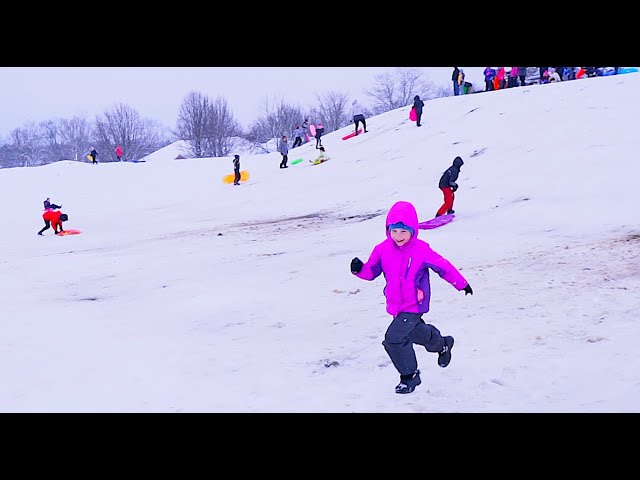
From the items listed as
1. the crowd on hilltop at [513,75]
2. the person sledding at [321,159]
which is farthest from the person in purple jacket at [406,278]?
the crowd on hilltop at [513,75]

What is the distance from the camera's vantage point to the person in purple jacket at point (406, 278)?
12.1 feet

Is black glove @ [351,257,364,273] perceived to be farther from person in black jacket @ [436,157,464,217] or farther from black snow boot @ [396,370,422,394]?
person in black jacket @ [436,157,464,217]

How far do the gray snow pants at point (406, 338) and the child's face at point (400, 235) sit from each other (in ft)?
1.78

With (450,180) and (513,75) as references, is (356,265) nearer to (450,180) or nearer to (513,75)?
(450,180)

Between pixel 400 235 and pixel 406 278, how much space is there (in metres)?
0.32

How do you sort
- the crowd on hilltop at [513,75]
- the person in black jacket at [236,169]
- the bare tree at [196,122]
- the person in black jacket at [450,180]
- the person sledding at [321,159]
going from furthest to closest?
the bare tree at [196,122]
the crowd on hilltop at [513,75]
the person in black jacket at [236,169]
the person sledding at [321,159]
the person in black jacket at [450,180]

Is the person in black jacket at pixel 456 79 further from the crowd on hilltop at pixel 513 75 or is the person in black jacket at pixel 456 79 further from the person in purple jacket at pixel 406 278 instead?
the person in purple jacket at pixel 406 278

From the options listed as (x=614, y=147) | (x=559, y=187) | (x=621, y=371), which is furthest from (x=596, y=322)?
(x=614, y=147)

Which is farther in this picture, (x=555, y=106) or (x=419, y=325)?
(x=555, y=106)

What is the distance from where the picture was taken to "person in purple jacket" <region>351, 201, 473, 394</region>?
3.69 m

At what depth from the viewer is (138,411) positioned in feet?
12.6

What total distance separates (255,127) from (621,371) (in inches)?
2953

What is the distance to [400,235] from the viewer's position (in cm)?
369

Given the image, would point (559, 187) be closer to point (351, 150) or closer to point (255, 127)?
point (351, 150)
